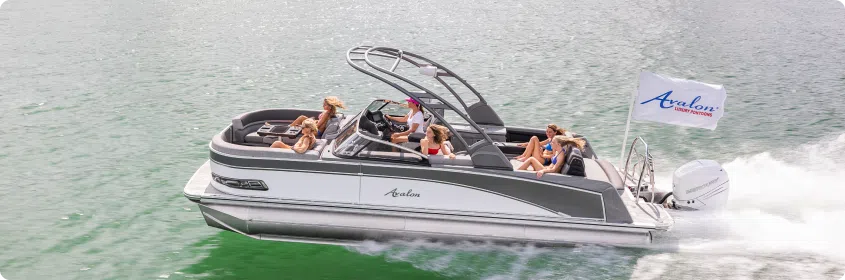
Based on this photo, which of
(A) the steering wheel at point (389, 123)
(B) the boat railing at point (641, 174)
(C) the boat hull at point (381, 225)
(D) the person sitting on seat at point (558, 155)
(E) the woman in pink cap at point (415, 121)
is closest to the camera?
(D) the person sitting on seat at point (558, 155)

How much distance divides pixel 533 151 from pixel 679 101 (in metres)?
2.21

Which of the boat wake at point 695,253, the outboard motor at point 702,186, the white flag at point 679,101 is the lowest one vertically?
the boat wake at point 695,253

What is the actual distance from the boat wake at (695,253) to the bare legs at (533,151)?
4.16ft

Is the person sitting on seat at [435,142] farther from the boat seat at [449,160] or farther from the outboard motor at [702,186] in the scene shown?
the outboard motor at [702,186]

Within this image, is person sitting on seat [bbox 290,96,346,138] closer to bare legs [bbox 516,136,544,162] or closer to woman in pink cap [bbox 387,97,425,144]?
woman in pink cap [bbox 387,97,425,144]

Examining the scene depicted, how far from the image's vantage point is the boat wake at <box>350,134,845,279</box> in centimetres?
1008

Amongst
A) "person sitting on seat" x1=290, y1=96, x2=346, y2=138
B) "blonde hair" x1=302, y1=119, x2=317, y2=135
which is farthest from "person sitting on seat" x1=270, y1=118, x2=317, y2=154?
"person sitting on seat" x1=290, y1=96, x2=346, y2=138

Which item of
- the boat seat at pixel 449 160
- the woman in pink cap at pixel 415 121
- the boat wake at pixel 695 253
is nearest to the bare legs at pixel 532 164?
the boat seat at pixel 449 160

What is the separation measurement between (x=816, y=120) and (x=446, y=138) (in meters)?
12.4

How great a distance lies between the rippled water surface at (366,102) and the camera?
34.0 feet

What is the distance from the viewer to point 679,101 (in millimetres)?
10633

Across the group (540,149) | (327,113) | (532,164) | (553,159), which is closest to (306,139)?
(327,113)

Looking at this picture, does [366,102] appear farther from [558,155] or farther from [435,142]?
[558,155]

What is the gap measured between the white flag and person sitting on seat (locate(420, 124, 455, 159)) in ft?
9.53
